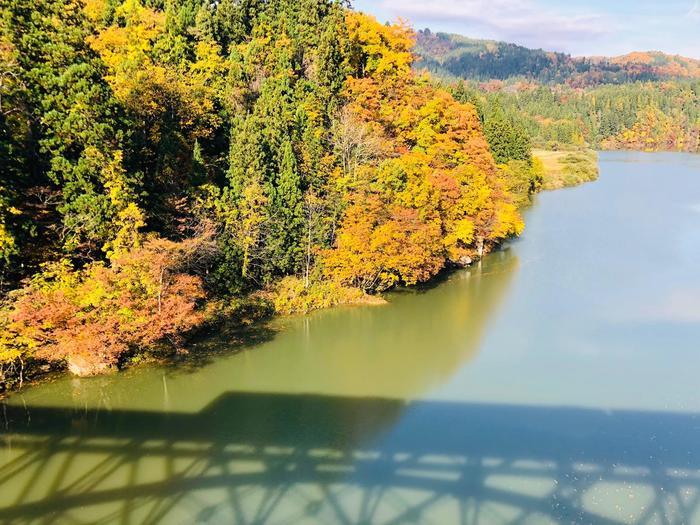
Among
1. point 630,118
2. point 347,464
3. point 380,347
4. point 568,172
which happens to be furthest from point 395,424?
point 630,118

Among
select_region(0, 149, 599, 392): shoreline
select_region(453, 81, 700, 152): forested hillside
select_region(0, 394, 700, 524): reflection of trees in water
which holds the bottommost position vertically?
select_region(0, 394, 700, 524): reflection of trees in water

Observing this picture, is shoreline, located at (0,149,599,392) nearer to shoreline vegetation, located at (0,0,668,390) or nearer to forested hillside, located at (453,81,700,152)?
shoreline vegetation, located at (0,0,668,390)

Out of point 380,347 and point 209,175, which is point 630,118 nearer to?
point 380,347

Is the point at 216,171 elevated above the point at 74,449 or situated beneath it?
elevated above

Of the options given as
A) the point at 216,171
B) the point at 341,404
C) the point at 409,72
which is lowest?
the point at 341,404

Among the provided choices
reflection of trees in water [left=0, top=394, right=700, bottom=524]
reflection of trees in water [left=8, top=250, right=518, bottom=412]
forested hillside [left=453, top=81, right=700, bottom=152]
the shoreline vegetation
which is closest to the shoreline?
the shoreline vegetation

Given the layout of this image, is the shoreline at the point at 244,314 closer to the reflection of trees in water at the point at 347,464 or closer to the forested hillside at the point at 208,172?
the forested hillside at the point at 208,172

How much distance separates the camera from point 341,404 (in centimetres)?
1417

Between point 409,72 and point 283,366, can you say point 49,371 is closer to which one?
point 283,366

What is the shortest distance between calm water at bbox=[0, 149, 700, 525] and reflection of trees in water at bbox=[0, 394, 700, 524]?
0.04 meters

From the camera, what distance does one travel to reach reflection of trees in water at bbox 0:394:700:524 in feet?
33.2

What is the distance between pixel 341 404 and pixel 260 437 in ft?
8.42

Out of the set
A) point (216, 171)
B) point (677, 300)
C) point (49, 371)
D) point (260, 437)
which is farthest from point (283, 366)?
point (677, 300)

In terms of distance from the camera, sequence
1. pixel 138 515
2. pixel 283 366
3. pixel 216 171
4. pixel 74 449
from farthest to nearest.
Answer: pixel 216 171 → pixel 283 366 → pixel 74 449 → pixel 138 515
